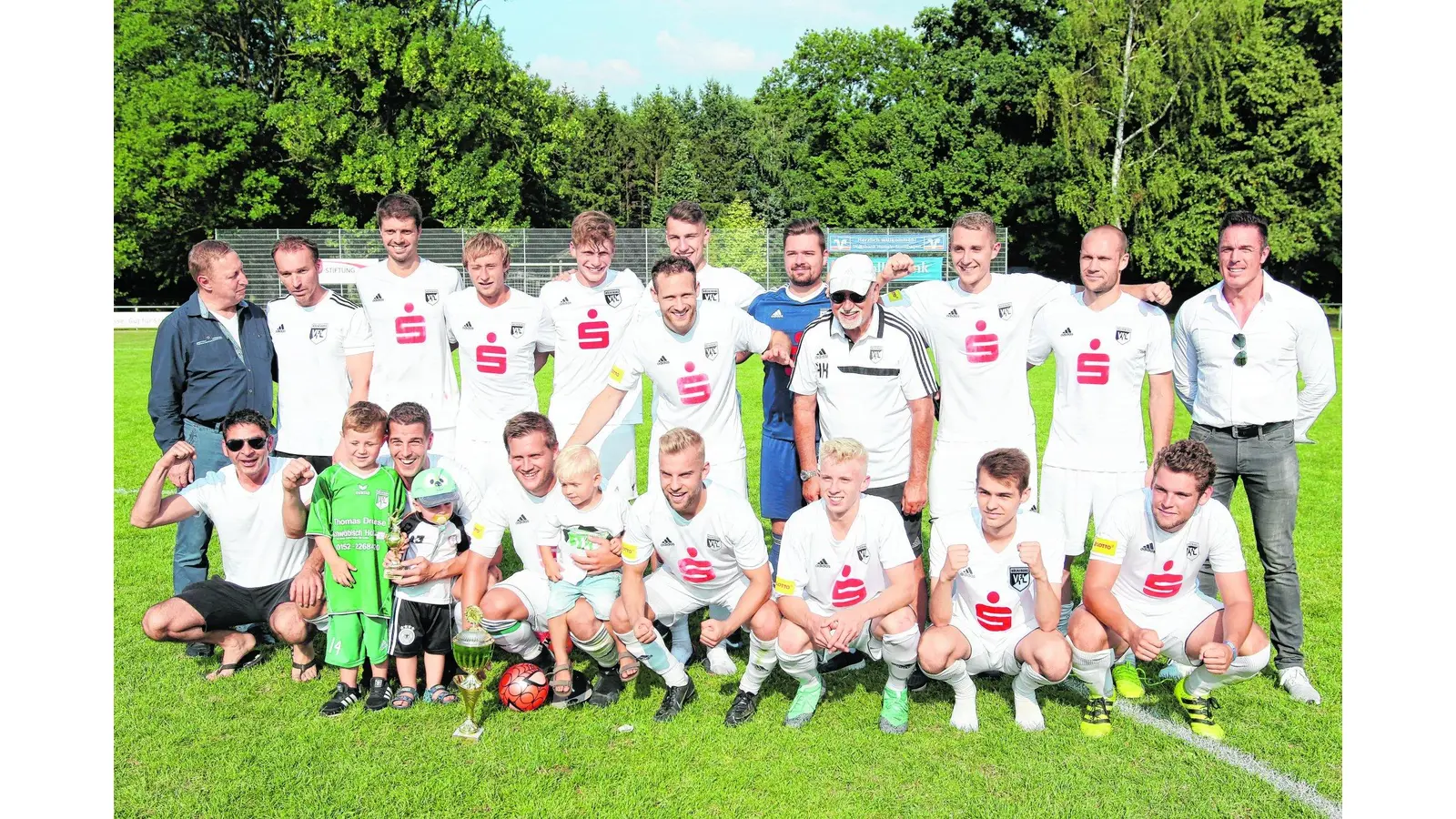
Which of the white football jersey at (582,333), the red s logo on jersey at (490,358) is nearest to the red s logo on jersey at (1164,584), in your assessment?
the white football jersey at (582,333)

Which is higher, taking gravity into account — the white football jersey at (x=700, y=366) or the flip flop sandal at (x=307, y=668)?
the white football jersey at (x=700, y=366)

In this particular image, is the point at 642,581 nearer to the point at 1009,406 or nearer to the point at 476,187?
the point at 1009,406

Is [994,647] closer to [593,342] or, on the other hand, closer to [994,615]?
[994,615]

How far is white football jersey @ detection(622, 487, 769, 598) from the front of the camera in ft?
15.2

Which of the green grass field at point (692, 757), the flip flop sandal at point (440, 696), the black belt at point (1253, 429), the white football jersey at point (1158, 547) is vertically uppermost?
the black belt at point (1253, 429)

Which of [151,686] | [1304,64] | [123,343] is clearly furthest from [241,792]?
Answer: [1304,64]

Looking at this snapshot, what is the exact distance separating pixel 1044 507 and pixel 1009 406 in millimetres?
578

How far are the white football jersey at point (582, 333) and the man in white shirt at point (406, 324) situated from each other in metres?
0.69

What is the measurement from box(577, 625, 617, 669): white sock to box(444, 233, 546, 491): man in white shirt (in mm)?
1516

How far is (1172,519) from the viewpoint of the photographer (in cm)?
443

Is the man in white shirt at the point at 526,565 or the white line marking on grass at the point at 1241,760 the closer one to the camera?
the white line marking on grass at the point at 1241,760

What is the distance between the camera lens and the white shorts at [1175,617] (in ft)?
15.0

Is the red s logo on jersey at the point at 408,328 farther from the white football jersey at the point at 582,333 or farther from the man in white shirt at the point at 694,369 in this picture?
the man in white shirt at the point at 694,369

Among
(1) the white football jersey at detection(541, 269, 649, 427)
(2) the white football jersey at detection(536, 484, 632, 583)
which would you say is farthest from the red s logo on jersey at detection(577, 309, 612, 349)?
(2) the white football jersey at detection(536, 484, 632, 583)
